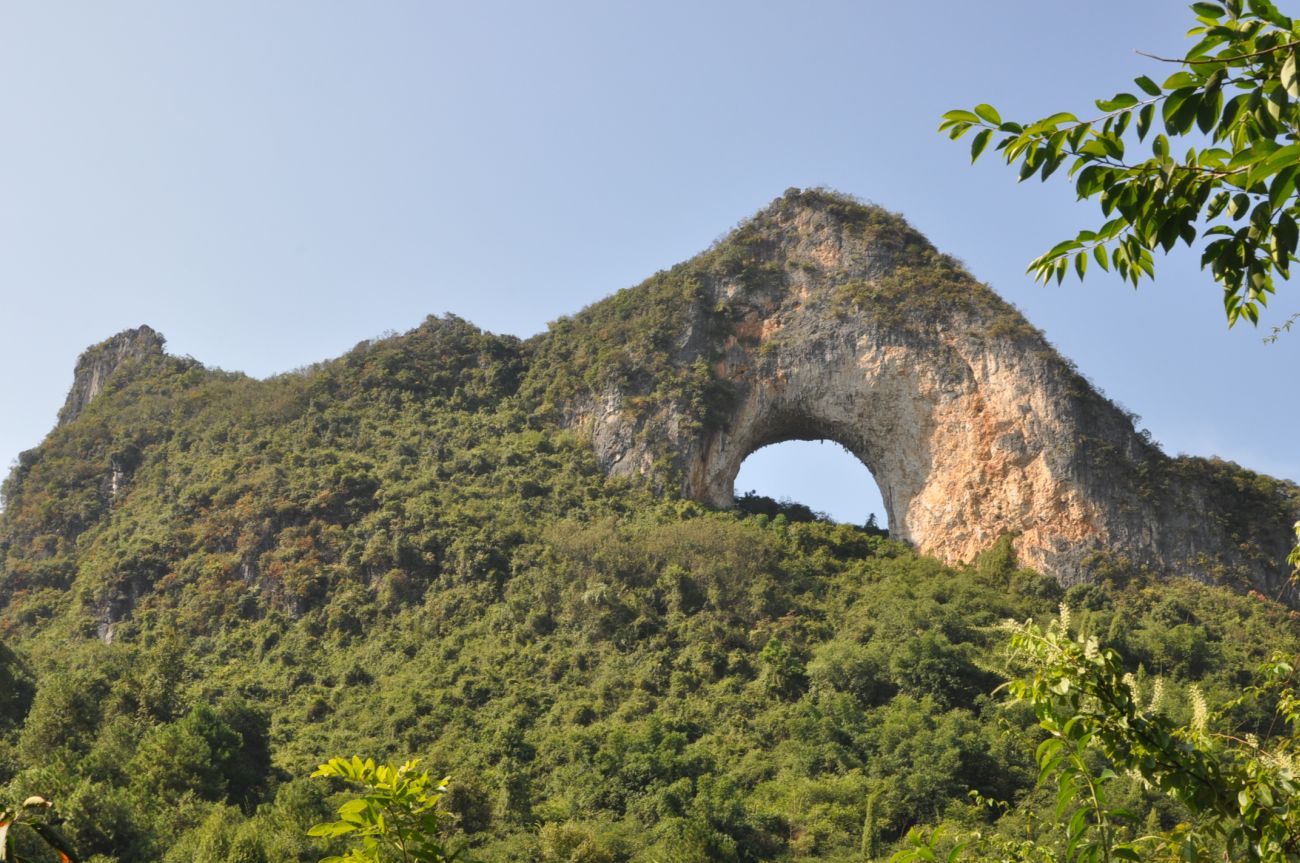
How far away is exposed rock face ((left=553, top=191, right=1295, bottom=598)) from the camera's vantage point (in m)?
33.0

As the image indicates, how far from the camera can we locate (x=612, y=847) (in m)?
19.1

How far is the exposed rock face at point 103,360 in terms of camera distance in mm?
52312

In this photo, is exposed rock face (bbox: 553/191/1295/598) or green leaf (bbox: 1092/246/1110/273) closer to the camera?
green leaf (bbox: 1092/246/1110/273)

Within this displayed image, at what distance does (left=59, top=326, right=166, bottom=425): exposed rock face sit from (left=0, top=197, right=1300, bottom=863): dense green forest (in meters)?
3.30

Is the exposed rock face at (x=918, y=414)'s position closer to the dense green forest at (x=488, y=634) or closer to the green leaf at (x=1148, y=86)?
the dense green forest at (x=488, y=634)

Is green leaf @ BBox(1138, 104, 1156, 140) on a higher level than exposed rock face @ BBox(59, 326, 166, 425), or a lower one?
lower

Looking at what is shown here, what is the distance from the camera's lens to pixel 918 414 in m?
36.7

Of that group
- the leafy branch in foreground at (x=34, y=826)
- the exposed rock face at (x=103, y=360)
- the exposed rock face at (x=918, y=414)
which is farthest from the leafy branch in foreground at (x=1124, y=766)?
the exposed rock face at (x=103, y=360)

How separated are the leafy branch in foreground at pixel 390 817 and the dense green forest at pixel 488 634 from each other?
10.9 metres

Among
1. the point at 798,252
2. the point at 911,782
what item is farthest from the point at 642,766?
the point at 798,252

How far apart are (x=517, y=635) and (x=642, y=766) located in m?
9.84

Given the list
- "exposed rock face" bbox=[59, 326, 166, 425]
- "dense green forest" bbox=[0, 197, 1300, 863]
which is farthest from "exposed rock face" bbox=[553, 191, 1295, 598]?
"exposed rock face" bbox=[59, 326, 166, 425]

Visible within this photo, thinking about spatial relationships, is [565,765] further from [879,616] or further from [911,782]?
[879,616]

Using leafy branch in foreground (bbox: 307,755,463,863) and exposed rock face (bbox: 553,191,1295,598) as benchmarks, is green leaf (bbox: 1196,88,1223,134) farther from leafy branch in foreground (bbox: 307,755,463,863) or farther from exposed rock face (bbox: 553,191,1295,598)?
exposed rock face (bbox: 553,191,1295,598)
